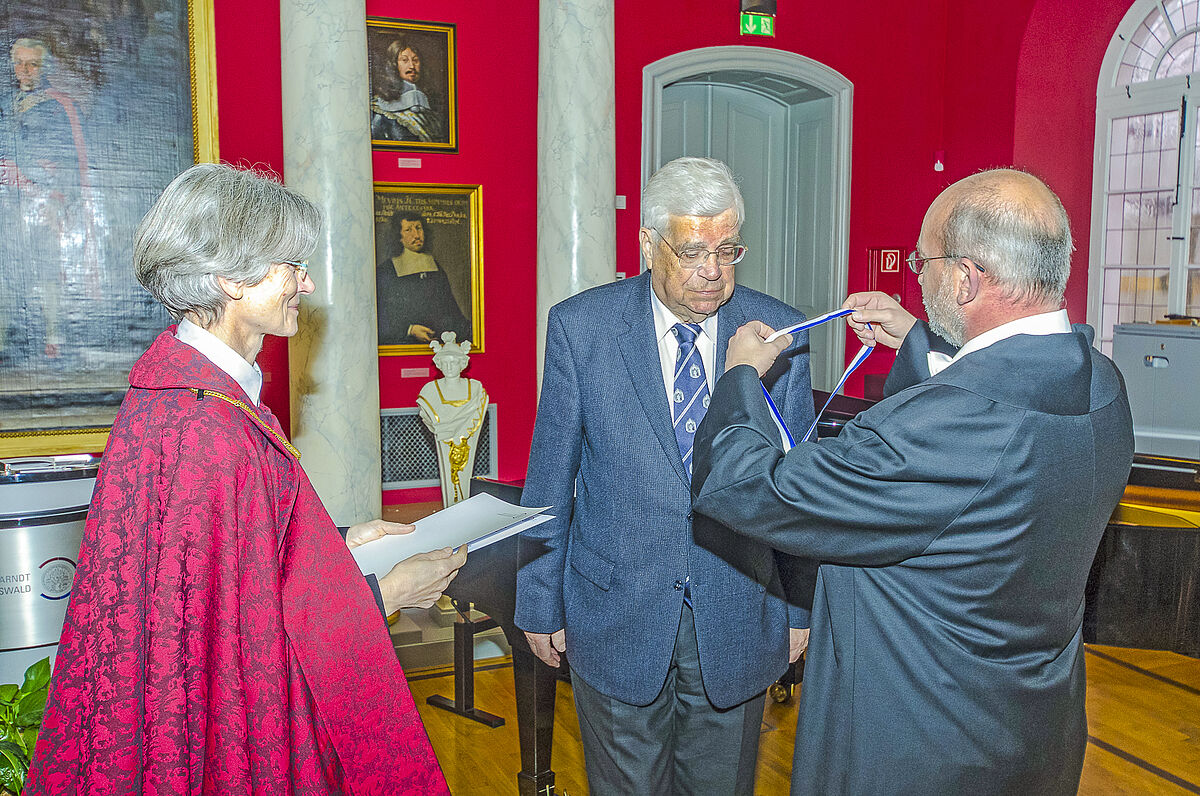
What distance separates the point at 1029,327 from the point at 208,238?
1.30m

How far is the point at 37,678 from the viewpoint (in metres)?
2.54

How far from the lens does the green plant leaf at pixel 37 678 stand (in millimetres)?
2506

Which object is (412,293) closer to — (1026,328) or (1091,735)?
(1091,735)

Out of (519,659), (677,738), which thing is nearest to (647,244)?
(677,738)

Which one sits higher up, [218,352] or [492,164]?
[492,164]

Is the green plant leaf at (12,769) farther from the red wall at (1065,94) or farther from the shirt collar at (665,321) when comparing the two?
the red wall at (1065,94)

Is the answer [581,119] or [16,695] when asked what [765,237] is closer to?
[581,119]

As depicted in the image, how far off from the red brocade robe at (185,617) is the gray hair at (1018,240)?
117 centimetres

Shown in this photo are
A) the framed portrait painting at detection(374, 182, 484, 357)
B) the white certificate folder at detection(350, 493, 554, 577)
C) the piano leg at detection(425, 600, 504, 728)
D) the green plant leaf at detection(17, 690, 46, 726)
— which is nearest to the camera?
the white certificate folder at detection(350, 493, 554, 577)

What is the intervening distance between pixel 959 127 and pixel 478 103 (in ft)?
13.3

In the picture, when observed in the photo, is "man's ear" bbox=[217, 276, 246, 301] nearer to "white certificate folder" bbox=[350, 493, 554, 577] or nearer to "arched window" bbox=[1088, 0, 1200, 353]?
"white certificate folder" bbox=[350, 493, 554, 577]

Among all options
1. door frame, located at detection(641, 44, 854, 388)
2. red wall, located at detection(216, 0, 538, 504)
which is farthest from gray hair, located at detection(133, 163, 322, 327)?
door frame, located at detection(641, 44, 854, 388)

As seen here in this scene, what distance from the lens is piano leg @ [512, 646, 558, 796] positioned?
9.82 ft

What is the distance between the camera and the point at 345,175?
15.5 ft
